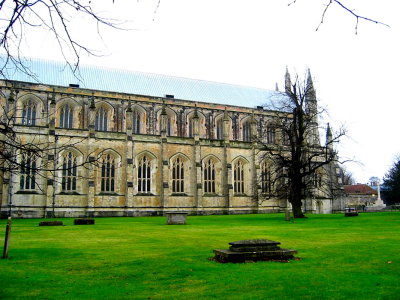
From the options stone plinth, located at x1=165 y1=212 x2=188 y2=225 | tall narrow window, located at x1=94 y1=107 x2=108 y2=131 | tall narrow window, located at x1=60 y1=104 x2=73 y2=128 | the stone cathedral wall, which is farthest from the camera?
tall narrow window, located at x1=94 y1=107 x2=108 y2=131

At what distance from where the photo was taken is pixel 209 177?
38.6 m

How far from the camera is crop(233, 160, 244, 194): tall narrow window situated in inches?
1563

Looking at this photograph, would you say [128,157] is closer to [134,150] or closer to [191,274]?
[134,150]

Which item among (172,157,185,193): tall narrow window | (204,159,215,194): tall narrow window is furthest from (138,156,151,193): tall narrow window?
(204,159,215,194): tall narrow window

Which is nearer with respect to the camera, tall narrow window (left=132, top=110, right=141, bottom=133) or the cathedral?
the cathedral

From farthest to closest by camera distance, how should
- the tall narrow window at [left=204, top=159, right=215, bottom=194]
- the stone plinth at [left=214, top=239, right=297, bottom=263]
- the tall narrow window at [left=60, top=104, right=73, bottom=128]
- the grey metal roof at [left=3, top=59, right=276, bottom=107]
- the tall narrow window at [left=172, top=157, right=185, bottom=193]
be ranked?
the grey metal roof at [left=3, top=59, right=276, bottom=107] < the tall narrow window at [left=60, top=104, right=73, bottom=128] < the tall narrow window at [left=204, top=159, right=215, bottom=194] < the tall narrow window at [left=172, top=157, right=185, bottom=193] < the stone plinth at [left=214, top=239, right=297, bottom=263]

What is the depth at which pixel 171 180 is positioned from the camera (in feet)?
120

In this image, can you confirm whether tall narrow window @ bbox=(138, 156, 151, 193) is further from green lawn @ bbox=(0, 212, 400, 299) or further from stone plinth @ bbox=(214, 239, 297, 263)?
stone plinth @ bbox=(214, 239, 297, 263)

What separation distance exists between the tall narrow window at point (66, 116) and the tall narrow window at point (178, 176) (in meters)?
11.5

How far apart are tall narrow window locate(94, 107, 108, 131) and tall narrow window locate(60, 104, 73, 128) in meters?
2.56

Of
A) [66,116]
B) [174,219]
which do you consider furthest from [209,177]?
[174,219]

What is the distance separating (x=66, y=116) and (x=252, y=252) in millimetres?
34157

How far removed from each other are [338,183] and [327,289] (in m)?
41.3

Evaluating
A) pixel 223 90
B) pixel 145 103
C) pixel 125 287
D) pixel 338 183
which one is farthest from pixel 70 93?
pixel 125 287
